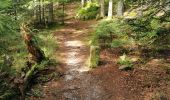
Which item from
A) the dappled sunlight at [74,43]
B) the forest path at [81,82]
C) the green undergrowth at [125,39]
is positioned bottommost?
the forest path at [81,82]

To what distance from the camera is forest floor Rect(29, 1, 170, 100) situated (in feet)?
39.5

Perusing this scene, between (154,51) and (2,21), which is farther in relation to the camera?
(154,51)

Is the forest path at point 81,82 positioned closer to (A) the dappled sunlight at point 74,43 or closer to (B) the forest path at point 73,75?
(B) the forest path at point 73,75

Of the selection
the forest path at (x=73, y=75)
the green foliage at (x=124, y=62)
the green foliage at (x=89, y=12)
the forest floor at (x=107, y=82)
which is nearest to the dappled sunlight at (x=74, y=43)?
the forest path at (x=73, y=75)

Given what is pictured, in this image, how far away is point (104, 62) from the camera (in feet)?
50.8

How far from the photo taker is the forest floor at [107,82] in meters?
12.0

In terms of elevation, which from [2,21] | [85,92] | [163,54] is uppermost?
[2,21]

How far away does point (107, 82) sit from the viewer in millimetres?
13258

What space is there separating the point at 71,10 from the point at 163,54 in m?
25.7

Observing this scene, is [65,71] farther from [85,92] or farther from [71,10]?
[71,10]

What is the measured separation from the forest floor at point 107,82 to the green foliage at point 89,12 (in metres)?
15.5

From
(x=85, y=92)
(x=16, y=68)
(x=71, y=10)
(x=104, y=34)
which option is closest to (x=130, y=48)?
(x=104, y=34)

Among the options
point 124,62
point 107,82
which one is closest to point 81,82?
point 107,82

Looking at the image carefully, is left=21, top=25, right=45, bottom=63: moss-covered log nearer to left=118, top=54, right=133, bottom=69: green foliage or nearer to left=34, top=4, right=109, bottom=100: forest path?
left=34, top=4, right=109, bottom=100: forest path
